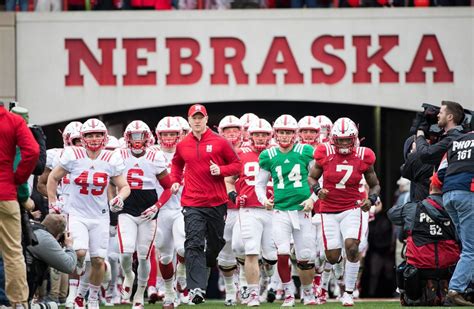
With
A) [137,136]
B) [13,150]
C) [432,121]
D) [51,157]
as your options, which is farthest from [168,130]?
[13,150]

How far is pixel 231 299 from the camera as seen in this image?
1798cm

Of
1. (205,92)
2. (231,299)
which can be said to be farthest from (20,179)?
(205,92)

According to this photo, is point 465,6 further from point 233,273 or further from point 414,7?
point 233,273

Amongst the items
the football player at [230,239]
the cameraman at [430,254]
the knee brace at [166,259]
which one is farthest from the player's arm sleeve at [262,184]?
the cameraman at [430,254]

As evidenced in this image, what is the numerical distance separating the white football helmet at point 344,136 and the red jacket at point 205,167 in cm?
149

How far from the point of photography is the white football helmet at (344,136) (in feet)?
54.3

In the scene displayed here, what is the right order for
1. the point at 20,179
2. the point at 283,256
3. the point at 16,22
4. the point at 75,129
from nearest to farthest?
the point at 20,179 → the point at 283,256 → the point at 75,129 → the point at 16,22

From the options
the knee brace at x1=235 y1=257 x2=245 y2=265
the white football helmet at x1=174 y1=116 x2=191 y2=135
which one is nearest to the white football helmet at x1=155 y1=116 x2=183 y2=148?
the white football helmet at x1=174 y1=116 x2=191 y2=135

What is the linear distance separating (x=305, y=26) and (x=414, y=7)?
1.91 m

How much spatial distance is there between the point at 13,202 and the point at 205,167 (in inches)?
129

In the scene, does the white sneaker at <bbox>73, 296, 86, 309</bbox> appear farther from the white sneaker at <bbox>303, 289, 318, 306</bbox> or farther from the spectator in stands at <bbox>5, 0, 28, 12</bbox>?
the spectator in stands at <bbox>5, 0, 28, 12</bbox>

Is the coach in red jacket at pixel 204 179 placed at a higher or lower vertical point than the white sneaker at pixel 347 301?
higher

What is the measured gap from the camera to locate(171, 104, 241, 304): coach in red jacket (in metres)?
15.5

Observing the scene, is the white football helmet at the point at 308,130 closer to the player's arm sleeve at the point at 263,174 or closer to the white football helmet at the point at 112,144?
the player's arm sleeve at the point at 263,174
